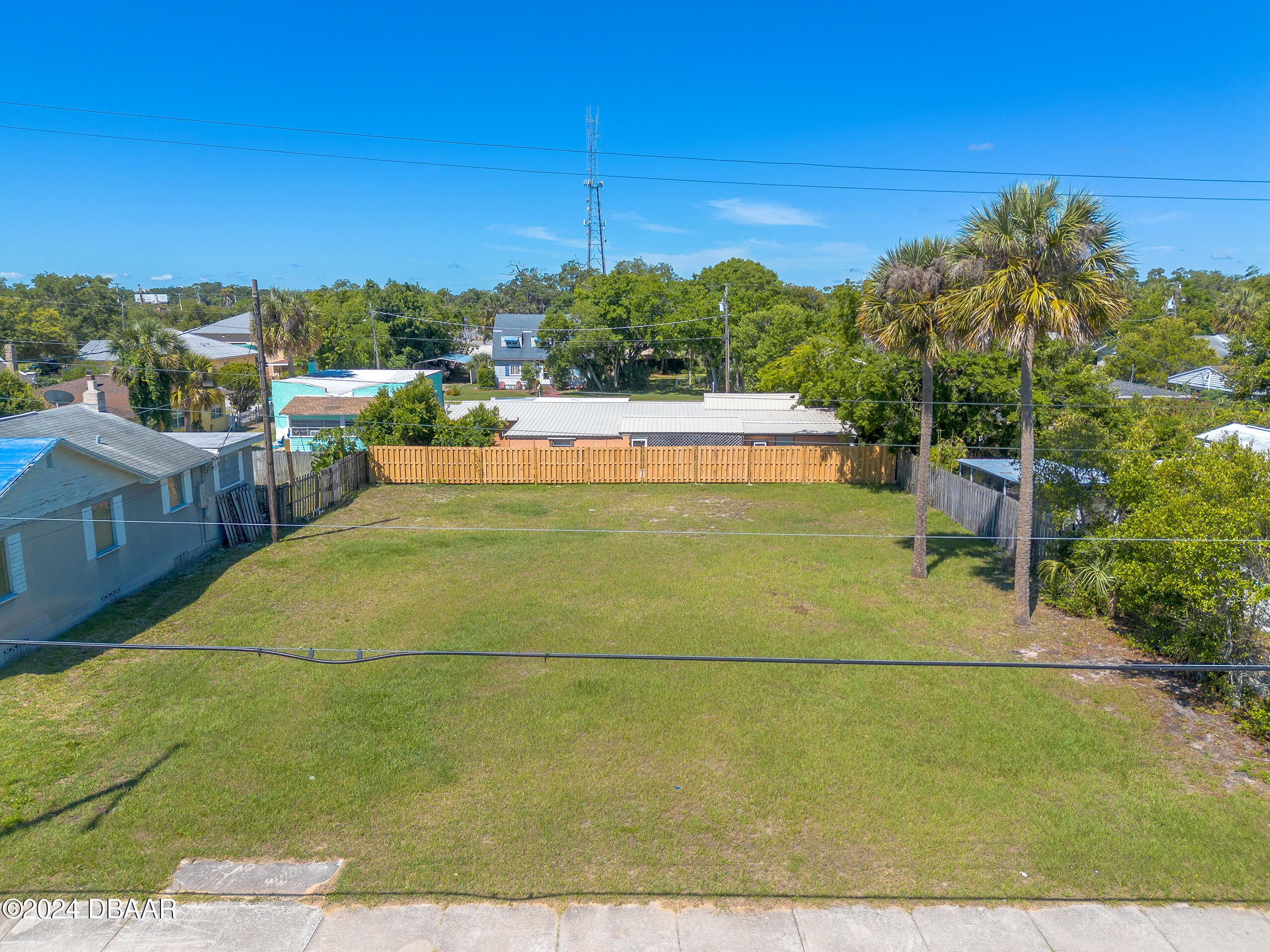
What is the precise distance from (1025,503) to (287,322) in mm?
37912

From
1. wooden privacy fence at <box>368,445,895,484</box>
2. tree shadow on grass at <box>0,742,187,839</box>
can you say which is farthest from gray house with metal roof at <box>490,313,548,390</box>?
tree shadow on grass at <box>0,742,187,839</box>

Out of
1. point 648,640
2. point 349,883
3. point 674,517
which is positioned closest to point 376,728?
point 349,883

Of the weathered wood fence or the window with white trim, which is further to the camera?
the weathered wood fence

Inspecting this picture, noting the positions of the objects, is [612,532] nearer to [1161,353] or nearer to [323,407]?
[323,407]

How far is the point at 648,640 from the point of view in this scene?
567 inches

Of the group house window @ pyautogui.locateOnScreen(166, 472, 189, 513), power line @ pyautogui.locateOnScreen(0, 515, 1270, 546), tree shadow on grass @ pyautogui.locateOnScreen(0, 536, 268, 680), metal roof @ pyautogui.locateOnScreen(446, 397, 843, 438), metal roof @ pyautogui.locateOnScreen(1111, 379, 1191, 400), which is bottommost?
tree shadow on grass @ pyautogui.locateOnScreen(0, 536, 268, 680)

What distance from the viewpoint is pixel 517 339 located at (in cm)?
7006

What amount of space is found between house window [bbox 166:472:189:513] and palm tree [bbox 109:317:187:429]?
48.8ft

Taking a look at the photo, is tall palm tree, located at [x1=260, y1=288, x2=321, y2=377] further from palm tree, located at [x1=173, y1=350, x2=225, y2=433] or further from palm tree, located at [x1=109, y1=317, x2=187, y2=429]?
palm tree, located at [x1=109, y1=317, x2=187, y2=429]

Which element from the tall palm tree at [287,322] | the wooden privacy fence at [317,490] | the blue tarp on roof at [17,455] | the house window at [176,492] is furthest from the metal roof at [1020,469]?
the tall palm tree at [287,322]

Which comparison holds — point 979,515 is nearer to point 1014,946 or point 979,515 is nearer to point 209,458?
point 1014,946

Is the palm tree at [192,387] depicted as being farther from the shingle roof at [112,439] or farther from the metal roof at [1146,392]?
the metal roof at [1146,392]

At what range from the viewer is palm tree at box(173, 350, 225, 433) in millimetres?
33750

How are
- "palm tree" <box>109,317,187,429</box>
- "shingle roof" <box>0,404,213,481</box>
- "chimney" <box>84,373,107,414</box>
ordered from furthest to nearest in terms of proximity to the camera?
"palm tree" <box>109,317,187,429</box>, "chimney" <box>84,373,107,414</box>, "shingle roof" <box>0,404,213,481</box>
